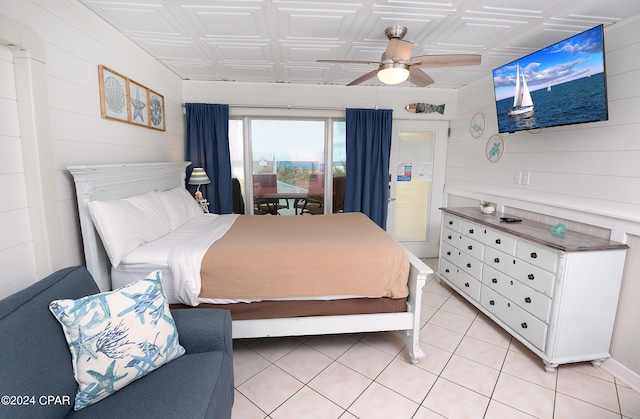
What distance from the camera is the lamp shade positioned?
3.49 metres

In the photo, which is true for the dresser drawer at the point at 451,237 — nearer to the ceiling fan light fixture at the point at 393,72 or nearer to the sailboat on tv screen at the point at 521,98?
the sailboat on tv screen at the point at 521,98

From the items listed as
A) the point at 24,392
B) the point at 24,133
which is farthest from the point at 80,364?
the point at 24,133

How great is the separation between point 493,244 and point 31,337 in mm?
Answer: 2957

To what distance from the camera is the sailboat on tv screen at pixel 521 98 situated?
7.91 feet

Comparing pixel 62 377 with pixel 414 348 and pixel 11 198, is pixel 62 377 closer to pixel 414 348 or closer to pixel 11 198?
pixel 11 198

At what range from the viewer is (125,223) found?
203 cm

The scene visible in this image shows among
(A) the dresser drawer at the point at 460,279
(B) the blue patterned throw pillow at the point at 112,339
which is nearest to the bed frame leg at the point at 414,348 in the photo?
(A) the dresser drawer at the point at 460,279

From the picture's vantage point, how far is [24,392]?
0.98 meters

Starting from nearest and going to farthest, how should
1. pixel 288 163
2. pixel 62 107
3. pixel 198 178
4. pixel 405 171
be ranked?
pixel 62 107 < pixel 198 178 < pixel 288 163 < pixel 405 171

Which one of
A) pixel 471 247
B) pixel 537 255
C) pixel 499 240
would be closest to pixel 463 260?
pixel 471 247

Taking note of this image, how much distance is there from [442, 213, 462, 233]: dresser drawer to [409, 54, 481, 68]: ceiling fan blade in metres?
1.57

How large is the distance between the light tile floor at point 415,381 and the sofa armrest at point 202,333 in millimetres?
522

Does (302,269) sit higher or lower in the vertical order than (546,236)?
lower

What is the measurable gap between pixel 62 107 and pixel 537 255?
330 centimetres
